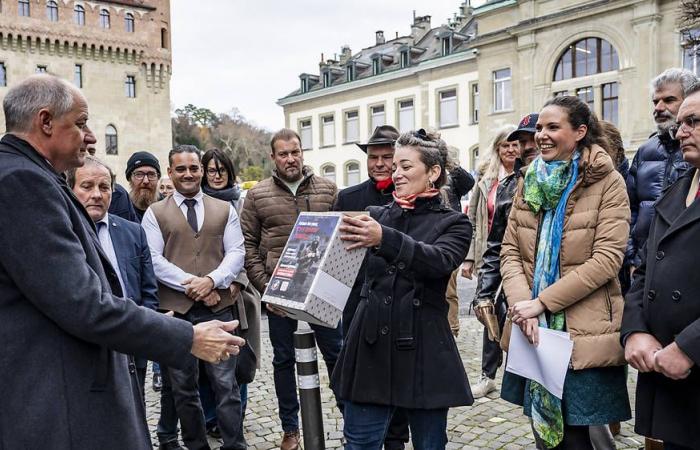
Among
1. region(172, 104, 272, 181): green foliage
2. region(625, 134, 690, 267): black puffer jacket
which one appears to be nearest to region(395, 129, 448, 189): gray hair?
region(625, 134, 690, 267): black puffer jacket

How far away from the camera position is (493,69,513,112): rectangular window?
34.2m

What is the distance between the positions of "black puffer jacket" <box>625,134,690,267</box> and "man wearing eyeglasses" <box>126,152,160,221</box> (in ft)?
Answer: 14.1

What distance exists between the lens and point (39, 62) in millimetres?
42875

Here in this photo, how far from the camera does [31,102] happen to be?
2258 millimetres

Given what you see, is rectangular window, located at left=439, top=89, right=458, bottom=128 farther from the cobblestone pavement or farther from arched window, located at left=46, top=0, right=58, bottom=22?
the cobblestone pavement

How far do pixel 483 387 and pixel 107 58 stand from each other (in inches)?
1782

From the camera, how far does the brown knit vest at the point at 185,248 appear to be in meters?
4.60

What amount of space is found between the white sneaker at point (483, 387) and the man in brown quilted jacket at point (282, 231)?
66.3 inches

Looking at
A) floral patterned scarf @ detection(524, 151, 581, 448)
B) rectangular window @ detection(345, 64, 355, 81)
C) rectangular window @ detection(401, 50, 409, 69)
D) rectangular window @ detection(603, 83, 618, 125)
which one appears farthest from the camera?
rectangular window @ detection(345, 64, 355, 81)

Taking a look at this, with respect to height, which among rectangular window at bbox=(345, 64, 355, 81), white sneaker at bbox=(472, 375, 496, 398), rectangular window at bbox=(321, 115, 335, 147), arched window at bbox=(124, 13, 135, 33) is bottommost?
white sneaker at bbox=(472, 375, 496, 398)

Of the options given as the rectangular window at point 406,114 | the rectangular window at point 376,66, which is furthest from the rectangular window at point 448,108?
the rectangular window at point 376,66

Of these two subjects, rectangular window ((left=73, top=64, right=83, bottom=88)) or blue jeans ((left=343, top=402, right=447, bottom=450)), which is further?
rectangular window ((left=73, top=64, right=83, bottom=88))

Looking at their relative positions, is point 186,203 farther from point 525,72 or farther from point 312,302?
point 525,72

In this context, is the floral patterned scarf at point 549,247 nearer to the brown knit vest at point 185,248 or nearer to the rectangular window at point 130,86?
the brown knit vest at point 185,248
